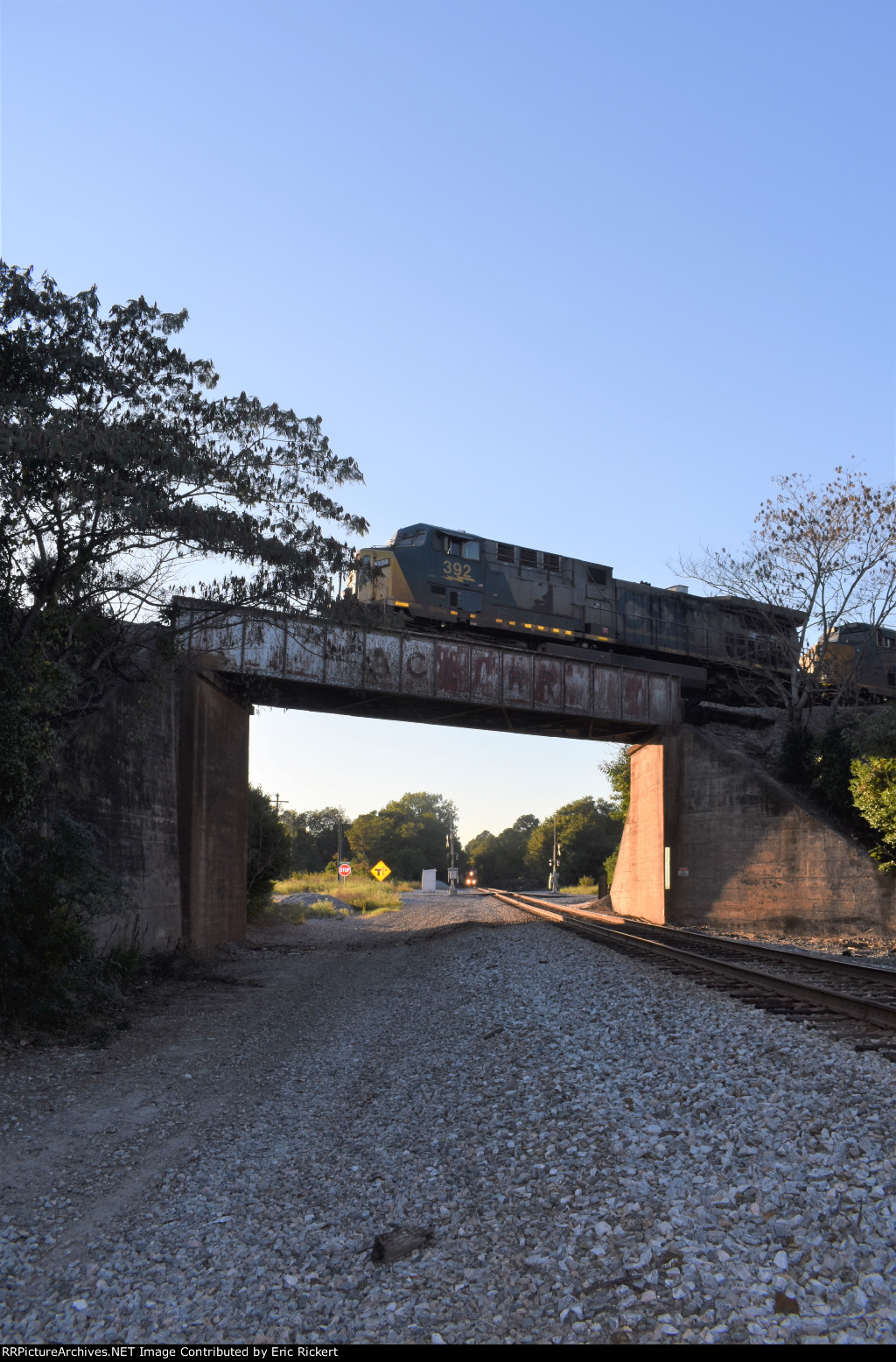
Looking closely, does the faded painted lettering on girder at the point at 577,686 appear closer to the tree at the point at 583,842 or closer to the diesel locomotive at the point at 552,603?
the diesel locomotive at the point at 552,603

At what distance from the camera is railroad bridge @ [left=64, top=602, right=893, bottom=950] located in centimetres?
1758

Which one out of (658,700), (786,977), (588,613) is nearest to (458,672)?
(588,613)

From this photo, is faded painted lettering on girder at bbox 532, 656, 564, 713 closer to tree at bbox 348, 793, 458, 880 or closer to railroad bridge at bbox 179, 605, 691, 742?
railroad bridge at bbox 179, 605, 691, 742

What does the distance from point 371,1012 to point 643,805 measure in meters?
20.0

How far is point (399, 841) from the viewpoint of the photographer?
123312 millimetres

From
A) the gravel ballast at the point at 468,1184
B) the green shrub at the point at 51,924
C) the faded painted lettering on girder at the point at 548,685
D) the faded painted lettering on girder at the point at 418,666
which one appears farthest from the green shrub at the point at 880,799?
the green shrub at the point at 51,924

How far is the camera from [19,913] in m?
11.2

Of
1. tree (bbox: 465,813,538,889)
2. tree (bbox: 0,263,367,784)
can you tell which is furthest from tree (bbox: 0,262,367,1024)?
tree (bbox: 465,813,538,889)

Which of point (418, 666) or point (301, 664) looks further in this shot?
point (418, 666)

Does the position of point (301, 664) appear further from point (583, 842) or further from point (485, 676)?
point (583, 842)

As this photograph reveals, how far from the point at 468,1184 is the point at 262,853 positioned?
27.7 metres

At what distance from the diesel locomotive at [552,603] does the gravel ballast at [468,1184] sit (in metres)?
13.8

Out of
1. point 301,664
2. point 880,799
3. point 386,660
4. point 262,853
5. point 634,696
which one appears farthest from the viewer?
point 262,853
